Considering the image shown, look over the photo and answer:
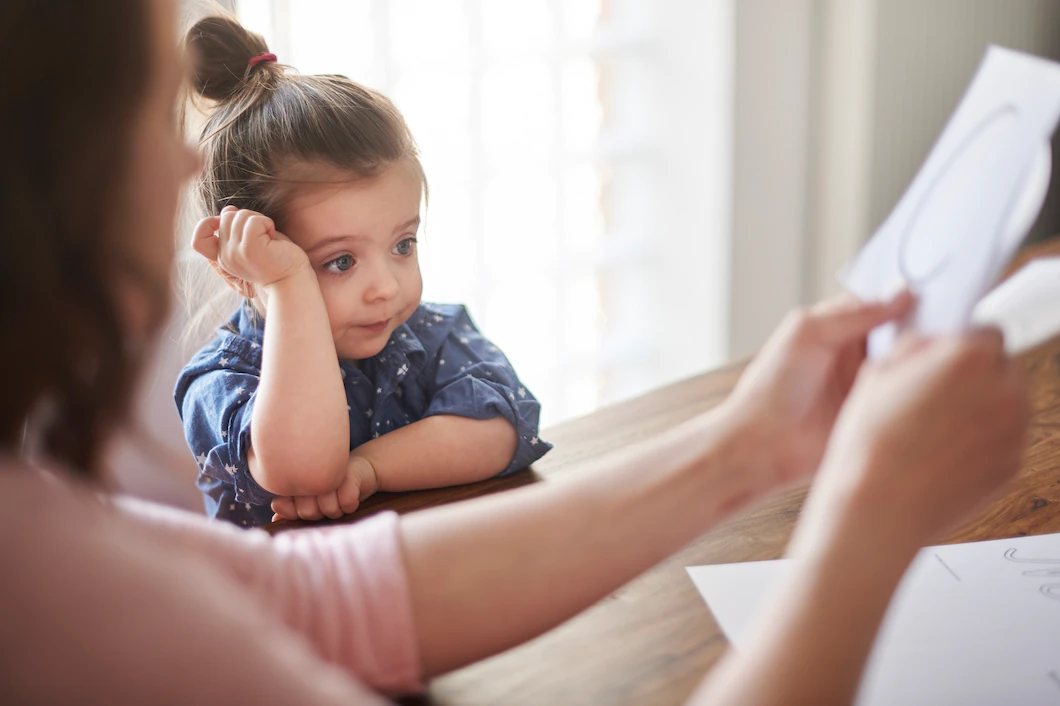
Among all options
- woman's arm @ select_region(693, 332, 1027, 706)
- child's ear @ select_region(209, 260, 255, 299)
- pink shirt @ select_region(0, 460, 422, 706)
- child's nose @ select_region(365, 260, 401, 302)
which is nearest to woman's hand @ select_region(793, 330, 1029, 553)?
woman's arm @ select_region(693, 332, 1027, 706)

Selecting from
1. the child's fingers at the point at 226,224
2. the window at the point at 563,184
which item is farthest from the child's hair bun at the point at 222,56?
the window at the point at 563,184

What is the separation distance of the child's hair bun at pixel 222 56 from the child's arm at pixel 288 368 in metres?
0.19

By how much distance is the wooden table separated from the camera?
0.57 metres

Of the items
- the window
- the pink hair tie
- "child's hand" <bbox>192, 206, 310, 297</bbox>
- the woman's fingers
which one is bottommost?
the window

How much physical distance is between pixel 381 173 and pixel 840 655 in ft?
2.41

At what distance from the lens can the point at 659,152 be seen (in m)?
2.73

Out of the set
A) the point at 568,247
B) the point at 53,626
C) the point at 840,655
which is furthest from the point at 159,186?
the point at 568,247

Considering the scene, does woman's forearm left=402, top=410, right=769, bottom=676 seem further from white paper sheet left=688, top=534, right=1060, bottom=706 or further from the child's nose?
the child's nose

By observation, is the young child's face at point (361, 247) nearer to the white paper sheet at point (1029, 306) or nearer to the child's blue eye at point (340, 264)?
the child's blue eye at point (340, 264)

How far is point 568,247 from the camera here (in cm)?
267

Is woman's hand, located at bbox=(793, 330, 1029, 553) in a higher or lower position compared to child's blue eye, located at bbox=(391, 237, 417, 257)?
higher

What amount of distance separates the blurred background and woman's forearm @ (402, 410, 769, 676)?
1.78 metres

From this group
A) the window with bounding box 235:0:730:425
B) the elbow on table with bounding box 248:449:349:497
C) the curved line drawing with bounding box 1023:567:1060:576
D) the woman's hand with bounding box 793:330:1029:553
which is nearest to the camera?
the woman's hand with bounding box 793:330:1029:553

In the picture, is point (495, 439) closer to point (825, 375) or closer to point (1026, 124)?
point (825, 375)
